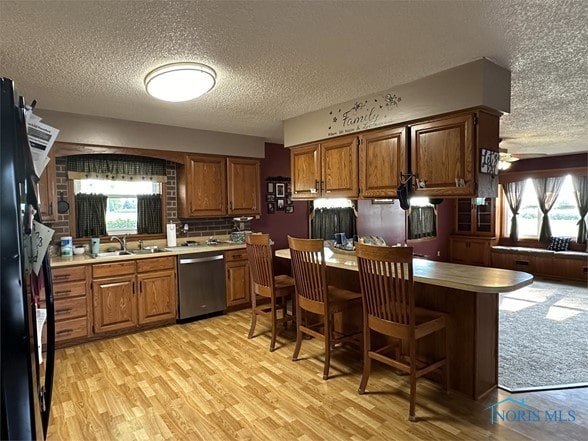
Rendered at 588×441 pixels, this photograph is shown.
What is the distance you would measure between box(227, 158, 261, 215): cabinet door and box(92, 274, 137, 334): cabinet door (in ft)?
5.36

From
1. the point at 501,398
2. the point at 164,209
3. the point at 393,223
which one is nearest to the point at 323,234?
the point at 393,223

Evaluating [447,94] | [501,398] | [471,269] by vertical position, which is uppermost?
[447,94]

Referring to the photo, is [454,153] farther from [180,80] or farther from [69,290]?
[69,290]

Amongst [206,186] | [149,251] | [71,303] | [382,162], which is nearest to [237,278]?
[149,251]

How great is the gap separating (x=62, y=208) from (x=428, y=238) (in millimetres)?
6836

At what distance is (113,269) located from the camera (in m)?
3.81

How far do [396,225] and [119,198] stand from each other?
505cm

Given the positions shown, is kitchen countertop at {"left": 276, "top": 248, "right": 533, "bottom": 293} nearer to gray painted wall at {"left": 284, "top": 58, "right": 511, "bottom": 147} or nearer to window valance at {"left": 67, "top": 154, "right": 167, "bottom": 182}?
gray painted wall at {"left": 284, "top": 58, "right": 511, "bottom": 147}

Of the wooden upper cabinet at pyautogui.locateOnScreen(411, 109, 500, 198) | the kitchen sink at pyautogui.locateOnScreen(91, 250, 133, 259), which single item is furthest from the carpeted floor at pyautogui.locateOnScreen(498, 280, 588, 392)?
the kitchen sink at pyautogui.locateOnScreen(91, 250, 133, 259)

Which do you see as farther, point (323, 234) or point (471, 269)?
point (323, 234)

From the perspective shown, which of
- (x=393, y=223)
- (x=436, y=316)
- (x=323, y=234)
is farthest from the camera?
(x=393, y=223)

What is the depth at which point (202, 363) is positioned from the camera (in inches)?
125

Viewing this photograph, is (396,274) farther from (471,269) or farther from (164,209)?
(164,209)

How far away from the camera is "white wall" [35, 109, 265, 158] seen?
370 centimetres
